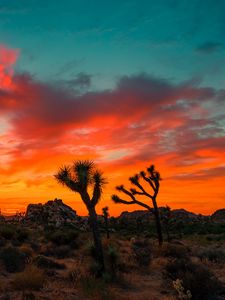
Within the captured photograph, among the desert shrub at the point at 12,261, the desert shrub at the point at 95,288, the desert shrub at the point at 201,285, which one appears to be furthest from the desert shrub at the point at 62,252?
the desert shrub at the point at 201,285

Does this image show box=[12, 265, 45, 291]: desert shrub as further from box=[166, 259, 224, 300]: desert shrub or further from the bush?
the bush

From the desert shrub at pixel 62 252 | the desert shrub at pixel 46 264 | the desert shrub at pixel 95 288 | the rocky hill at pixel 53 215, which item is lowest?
the desert shrub at pixel 95 288

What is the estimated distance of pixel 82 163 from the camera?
54.5ft

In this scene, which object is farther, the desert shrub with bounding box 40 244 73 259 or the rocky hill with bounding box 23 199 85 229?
the rocky hill with bounding box 23 199 85 229

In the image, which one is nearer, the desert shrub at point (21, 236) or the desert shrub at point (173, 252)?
the desert shrub at point (173, 252)

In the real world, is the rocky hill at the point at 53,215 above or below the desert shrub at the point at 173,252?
above

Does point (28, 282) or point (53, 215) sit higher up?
point (53, 215)

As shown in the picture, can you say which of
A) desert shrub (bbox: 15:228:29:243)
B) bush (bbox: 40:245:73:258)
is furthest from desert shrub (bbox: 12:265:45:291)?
desert shrub (bbox: 15:228:29:243)

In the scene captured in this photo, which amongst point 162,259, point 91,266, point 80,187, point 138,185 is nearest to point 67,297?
point 91,266

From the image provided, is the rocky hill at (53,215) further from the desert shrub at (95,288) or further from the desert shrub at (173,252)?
the desert shrub at (95,288)

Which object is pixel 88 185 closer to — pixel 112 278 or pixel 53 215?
pixel 112 278

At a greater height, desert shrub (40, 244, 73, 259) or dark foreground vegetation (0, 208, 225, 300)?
desert shrub (40, 244, 73, 259)

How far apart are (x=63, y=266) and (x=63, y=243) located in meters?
8.17

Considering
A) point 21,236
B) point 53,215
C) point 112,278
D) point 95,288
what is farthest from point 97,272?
point 53,215
